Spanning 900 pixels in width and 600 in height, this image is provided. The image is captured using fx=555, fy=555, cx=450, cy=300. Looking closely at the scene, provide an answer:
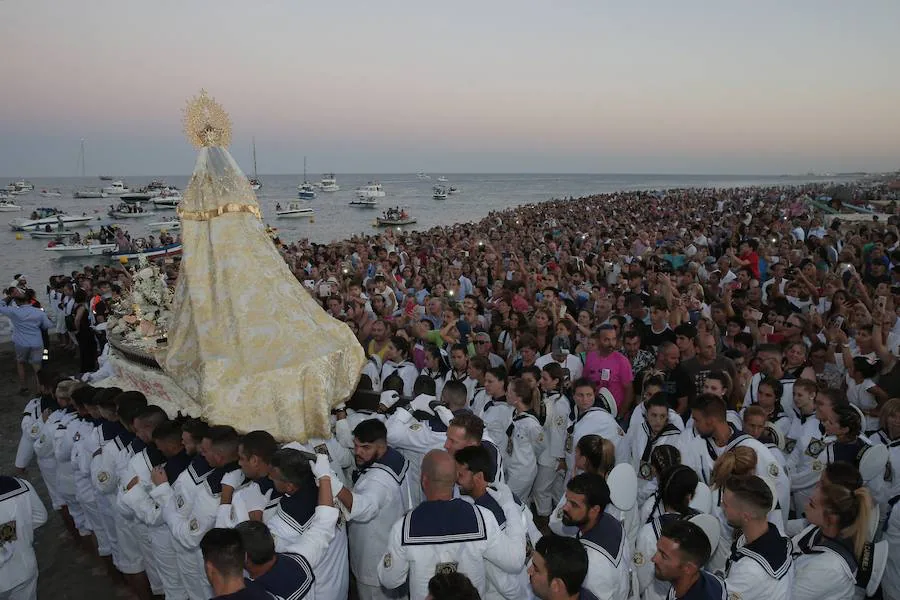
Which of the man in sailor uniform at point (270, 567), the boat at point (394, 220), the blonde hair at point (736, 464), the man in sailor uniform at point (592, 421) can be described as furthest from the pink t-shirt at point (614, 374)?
the boat at point (394, 220)

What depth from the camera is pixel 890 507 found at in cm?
438

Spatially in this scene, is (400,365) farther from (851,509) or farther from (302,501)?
(851,509)

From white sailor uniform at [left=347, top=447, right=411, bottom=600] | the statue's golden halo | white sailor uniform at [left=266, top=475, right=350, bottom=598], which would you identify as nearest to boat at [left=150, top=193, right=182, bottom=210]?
the statue's golden halo

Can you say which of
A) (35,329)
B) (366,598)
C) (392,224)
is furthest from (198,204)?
(392,224)

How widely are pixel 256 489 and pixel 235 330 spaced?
2.00 m

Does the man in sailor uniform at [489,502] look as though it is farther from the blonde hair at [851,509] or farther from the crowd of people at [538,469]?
the blonde hair at [851,509]

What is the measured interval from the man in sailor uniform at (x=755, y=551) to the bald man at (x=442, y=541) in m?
1.24

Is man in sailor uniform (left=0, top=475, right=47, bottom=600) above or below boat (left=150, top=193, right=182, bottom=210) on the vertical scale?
below

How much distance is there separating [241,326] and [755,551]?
4624 millimetres

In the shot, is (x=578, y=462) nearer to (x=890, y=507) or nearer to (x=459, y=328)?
(x=890, y=507)

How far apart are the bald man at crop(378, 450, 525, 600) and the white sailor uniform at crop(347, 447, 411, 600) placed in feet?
2.31

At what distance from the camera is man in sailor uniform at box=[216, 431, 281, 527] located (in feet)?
12.7

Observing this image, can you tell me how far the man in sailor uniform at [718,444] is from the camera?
4.35 m

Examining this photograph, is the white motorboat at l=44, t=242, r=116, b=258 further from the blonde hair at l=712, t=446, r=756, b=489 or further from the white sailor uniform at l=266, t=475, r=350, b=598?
the blonde hair at l=712, t=446, r=756, b=489
